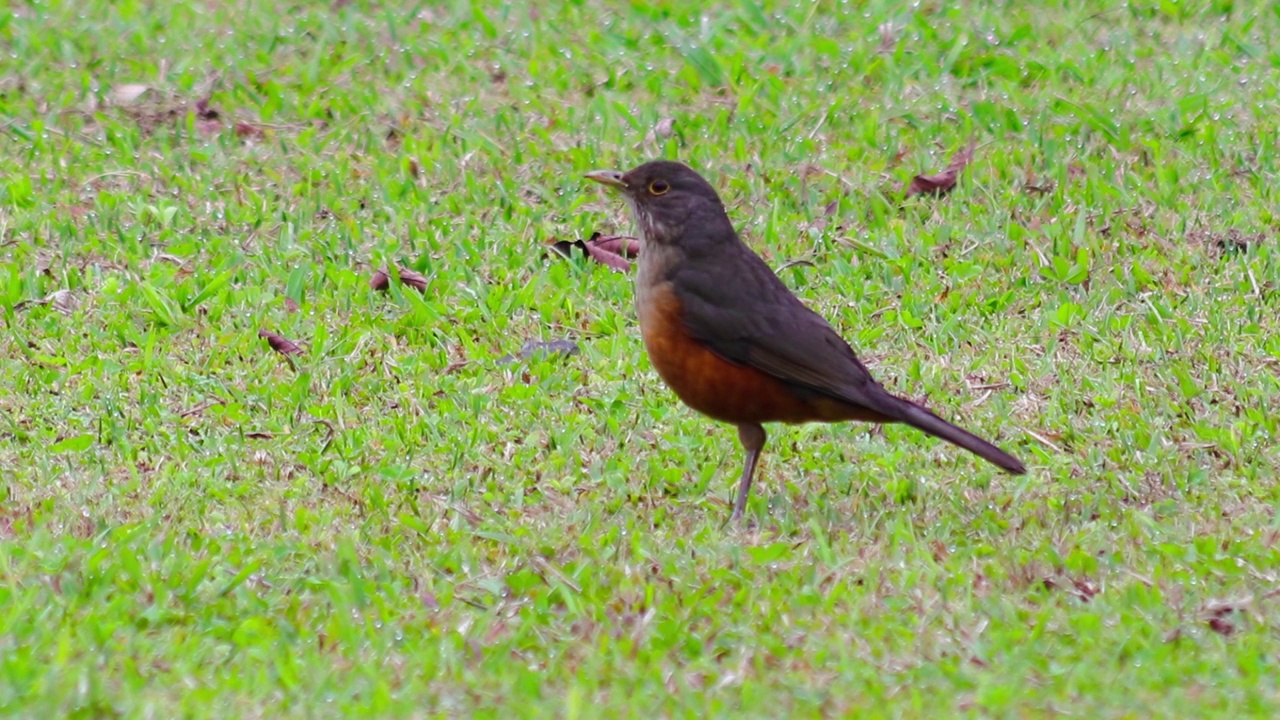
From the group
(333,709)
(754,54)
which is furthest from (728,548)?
(754,54)

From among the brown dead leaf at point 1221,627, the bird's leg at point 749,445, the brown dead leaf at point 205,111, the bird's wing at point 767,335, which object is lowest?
the brown dead leaf at point 205,111

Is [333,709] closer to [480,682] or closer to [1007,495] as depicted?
[480,682]

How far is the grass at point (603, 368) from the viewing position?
186 inches

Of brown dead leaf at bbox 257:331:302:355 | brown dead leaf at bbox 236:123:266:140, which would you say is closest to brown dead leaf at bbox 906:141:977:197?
brown dead leaf at bbox 257:331:302:355

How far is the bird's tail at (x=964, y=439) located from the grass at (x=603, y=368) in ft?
0.76

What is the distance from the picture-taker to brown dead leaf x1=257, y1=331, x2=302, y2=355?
711cm

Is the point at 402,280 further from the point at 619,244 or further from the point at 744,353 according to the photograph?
the point at 744,353

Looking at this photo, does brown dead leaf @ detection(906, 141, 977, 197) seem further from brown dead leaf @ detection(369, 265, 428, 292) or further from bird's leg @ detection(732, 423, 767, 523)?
bird's leg @ detection(732, 423, 767, 523)

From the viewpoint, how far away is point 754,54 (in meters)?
9.86

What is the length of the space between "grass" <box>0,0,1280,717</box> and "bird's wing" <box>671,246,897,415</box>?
16.8 inches

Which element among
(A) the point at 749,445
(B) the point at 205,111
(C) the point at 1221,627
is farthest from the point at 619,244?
(C) the point at 1221,627

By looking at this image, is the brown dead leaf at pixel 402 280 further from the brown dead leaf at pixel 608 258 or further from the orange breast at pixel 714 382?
the orange breast at pixel 714 382

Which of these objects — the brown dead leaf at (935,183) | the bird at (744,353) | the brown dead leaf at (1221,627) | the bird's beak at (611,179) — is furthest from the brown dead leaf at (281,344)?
the brown dead leaf at (1221,627)

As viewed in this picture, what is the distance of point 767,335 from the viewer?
5.87 m
